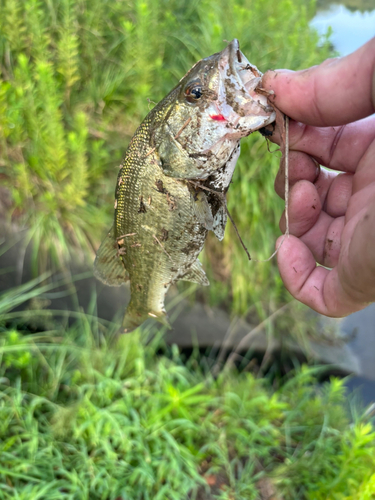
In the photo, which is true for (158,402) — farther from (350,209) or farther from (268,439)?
(350,209)

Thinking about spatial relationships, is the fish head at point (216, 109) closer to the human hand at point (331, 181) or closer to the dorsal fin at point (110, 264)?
the human hand at point (331, 181)

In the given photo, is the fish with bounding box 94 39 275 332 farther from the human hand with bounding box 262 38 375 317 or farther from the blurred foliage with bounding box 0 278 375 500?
the blurred foliage with bounding box 0 278 375 500

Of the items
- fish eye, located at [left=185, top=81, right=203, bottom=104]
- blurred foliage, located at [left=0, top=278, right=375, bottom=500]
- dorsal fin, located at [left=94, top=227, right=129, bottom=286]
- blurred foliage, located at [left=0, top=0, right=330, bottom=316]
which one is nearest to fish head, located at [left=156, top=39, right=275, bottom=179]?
fish eye, located at [left=185, top=81, right=203, bottom=104]

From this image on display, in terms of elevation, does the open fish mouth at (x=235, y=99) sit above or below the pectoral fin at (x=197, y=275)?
above

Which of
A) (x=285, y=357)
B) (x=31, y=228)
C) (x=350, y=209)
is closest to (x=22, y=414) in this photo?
(x=31, y=228)

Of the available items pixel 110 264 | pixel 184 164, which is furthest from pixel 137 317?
pixel 184 164

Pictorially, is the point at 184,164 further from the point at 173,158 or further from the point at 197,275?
the point at 197,275

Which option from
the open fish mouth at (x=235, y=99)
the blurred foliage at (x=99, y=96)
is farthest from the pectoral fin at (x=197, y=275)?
the blurred foliage at (x=99, y=96)
